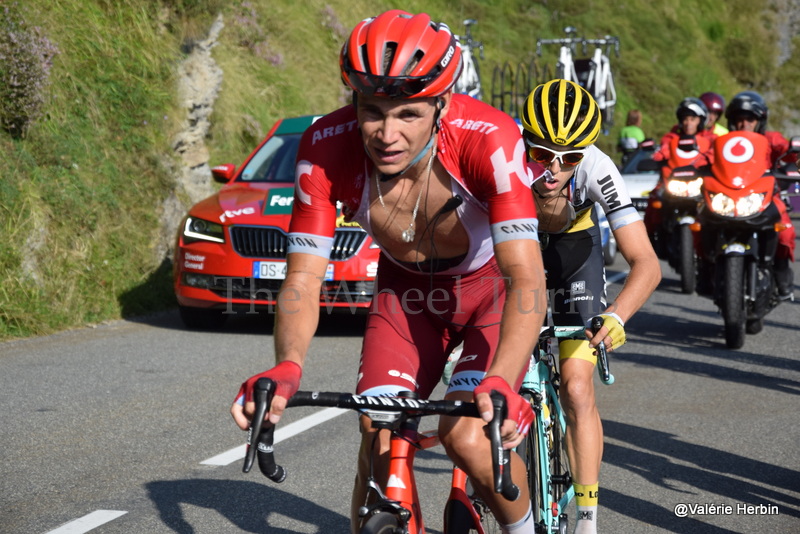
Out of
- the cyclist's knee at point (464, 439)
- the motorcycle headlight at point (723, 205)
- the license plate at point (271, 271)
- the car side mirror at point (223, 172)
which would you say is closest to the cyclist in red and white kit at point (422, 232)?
the cyclist's knee at point (464, 439)

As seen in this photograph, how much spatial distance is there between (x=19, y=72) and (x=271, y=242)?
3.55 m

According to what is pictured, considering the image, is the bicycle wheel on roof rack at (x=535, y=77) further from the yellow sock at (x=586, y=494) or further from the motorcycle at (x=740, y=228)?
the yellow sock at (x=586, y=494)

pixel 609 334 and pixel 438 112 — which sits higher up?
pixel 438 112

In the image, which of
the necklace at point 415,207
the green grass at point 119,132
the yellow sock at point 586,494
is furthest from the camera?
the green grass at point 119,132

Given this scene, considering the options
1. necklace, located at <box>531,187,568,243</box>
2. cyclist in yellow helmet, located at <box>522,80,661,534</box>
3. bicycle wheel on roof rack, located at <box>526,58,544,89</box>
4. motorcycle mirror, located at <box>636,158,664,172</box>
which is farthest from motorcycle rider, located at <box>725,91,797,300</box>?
bicycle wheel on roof rack, located at <box>526,58,544,89</box>

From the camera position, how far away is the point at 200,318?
33.3 ft

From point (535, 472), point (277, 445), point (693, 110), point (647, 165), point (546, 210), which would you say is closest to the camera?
point (535, 472)

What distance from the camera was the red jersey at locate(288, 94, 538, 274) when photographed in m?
3.20

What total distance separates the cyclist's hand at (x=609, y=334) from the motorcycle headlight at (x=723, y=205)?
19.7 ft

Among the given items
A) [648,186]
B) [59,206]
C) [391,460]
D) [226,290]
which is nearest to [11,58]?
[59,206]

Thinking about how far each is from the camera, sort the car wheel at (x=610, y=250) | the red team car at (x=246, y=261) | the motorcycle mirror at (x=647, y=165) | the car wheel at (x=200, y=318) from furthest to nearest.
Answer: the car wheel at (x=610, y=250), the motorcycle mirror at (x=647, y=165), the car wheel at (x=200, y=318), the red team car at (x=246, y=261)

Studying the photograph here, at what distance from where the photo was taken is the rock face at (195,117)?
14.0 metres

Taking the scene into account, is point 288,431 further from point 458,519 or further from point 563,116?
point 458,519

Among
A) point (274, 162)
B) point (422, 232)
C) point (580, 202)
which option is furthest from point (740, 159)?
point (422, 232)
